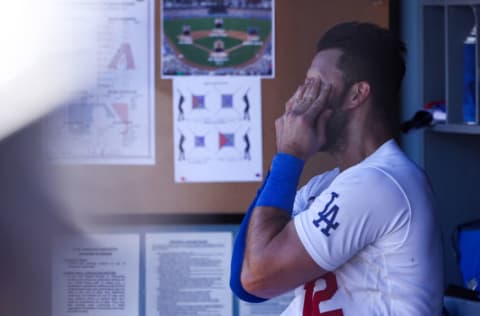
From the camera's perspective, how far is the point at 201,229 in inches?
109

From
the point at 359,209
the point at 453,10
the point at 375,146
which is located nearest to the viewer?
the point at 359,209

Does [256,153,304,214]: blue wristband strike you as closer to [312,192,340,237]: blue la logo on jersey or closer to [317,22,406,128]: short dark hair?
[312,192,340,237]: blue la logo on jersey

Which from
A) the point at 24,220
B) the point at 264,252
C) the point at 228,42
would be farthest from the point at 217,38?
the point at 264,252

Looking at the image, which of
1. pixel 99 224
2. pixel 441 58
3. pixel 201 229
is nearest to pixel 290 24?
pixel 441 58

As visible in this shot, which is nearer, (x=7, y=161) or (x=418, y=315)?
(x=418, y=315)

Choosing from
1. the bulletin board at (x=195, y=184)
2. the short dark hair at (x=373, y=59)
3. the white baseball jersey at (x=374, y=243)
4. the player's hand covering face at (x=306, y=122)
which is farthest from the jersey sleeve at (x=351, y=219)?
the bulletin board at (x=195, y=184)

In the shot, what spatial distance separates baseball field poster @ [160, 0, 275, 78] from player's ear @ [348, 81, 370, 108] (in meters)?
0.76

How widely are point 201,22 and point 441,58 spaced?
0.87 m

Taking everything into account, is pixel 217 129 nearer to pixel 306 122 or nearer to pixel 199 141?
pixel 199 141

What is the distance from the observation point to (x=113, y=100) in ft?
8.96

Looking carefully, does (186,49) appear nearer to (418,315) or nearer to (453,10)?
(453,10)

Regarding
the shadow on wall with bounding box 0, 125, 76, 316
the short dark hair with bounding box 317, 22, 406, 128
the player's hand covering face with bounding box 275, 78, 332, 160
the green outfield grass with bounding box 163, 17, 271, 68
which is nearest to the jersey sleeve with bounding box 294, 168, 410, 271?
the player's hand covering face with bounding box 275, 78, 332, 160

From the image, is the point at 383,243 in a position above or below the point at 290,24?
below

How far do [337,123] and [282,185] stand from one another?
0.24m
